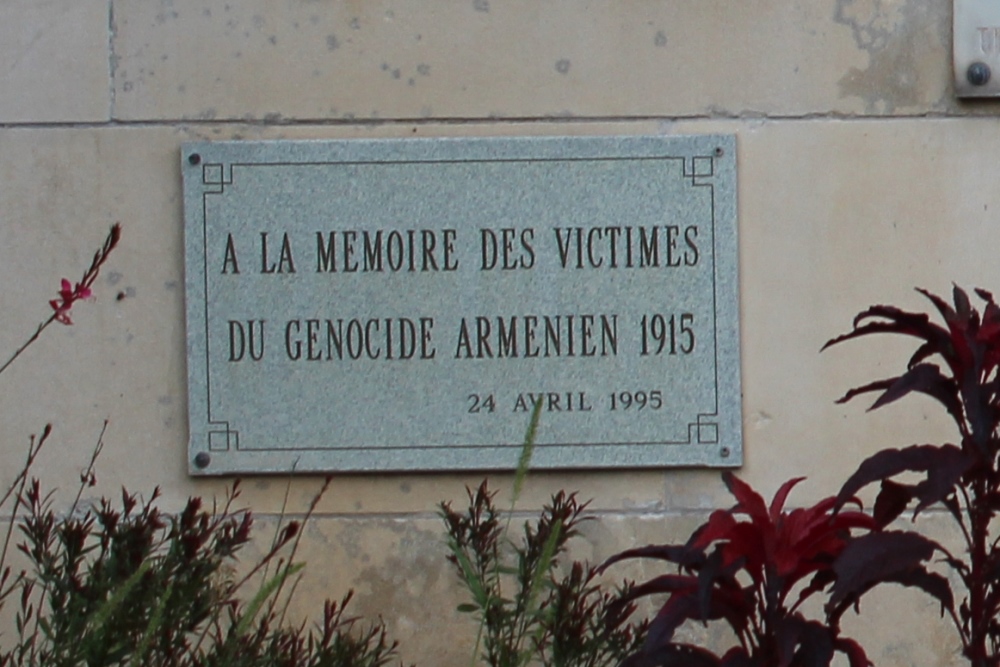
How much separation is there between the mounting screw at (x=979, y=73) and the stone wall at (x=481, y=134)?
70mm

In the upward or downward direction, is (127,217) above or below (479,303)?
above

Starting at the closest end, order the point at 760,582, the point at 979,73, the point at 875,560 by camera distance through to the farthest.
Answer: the point at 875,560 → the point at 760,582 → the point at 979,73

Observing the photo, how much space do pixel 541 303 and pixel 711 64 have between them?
775 millimetres

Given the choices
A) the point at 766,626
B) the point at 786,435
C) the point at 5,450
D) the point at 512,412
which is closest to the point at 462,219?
the point at 512,412

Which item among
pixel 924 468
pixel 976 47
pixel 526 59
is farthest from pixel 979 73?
pixel 924 468

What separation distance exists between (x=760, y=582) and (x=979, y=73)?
1.85 m

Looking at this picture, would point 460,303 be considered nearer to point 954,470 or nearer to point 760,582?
point 760,582

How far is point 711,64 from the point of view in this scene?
376 centimetres

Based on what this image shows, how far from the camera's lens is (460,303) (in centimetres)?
375

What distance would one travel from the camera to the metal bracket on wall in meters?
3.69

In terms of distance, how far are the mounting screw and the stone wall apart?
7 centimetres

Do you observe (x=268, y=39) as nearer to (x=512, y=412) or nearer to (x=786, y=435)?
(x=512, y=412)

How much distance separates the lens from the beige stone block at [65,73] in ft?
12.4

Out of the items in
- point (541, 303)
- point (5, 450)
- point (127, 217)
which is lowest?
point (5, 450)
